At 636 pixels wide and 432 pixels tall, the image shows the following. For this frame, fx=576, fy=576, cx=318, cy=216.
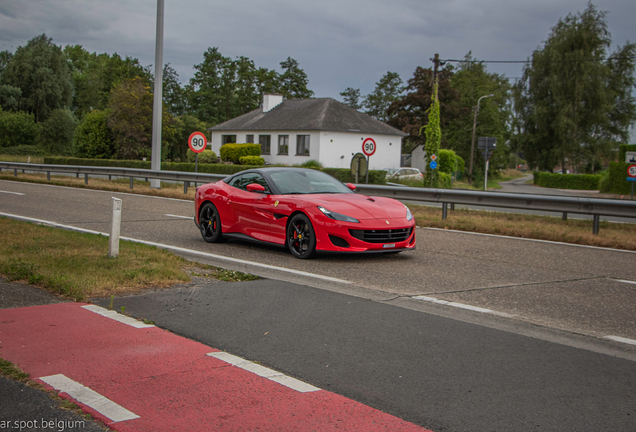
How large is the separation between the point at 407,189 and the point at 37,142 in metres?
66.7

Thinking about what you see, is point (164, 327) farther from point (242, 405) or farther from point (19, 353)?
point (242, 405)

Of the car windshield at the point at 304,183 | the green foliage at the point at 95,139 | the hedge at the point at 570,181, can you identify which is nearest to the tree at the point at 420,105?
the hedge at the point at 570,181

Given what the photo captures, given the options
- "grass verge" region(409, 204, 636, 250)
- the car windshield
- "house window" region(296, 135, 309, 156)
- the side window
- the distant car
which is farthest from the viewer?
"house window" region(296, 135, 309, 156)

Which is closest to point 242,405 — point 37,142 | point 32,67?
point 37,142

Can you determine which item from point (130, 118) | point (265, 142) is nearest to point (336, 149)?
point (265, 142)

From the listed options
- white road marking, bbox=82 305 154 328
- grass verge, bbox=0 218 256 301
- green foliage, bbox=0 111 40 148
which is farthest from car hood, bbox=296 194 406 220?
green foliage, bbox=0 111 40 148

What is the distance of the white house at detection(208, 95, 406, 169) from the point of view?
47000mm

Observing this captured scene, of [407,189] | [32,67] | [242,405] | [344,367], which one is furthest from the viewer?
[32,67]

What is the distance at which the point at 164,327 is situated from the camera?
4.92 meters

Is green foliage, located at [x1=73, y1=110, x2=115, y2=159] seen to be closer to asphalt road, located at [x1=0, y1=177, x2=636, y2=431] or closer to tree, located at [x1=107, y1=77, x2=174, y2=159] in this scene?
tree, located at [x1=107, y1=77, x2=174, y2=159]

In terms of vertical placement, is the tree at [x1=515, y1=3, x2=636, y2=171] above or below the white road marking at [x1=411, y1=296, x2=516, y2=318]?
above

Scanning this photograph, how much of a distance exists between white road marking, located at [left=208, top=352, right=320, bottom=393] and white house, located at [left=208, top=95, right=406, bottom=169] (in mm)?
42520

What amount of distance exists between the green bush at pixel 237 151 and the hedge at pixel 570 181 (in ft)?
93.4

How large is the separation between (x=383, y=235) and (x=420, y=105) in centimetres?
6095
